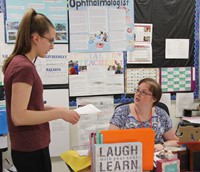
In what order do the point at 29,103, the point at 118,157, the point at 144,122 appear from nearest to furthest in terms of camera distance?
the point at 118,157 < the point at 29,103 < the point at 144,122

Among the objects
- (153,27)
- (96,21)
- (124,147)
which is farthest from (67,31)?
(124,147)

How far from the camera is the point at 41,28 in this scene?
1.55m

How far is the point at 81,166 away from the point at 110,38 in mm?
1995

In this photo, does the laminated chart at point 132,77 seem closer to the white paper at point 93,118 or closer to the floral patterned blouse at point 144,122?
the white paper at point 93,118

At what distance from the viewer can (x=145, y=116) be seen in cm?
230

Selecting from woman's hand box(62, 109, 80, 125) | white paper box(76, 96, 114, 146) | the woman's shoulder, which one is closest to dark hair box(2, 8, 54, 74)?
woman's hand box(62, 109, 80, 125)

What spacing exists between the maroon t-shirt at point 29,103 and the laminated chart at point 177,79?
7.11 feet

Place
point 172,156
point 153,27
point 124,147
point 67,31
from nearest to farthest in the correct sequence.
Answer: point 124,147 < point 172,156 < point 67,31 < point 153,27

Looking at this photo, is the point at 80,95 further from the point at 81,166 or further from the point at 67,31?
the point at 81,166

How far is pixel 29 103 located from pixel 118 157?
0.54 metres

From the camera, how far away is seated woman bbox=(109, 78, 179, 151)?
2273 millimetres

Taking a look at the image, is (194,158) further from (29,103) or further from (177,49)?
(177,49)

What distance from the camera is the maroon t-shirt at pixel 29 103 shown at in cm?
145

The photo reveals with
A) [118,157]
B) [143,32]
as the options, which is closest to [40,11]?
Result: [143,32]
